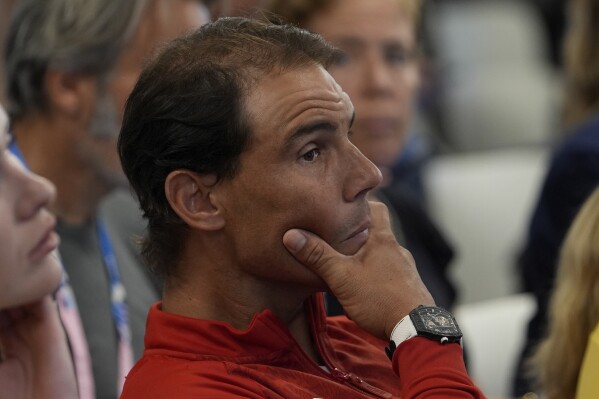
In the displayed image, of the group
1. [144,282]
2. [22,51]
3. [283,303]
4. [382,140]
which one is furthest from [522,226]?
[283,303]

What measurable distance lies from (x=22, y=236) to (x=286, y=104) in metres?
0.59

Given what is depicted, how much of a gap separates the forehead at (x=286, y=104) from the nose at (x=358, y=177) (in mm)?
60

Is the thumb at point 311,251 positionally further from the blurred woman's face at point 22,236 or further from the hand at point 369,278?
the blurred woman's face at point 22,236

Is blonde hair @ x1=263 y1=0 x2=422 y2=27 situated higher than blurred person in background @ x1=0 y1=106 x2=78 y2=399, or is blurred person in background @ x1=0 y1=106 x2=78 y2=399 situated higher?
blonde hair @ x1=263 y1=0 x2=422 y2=27

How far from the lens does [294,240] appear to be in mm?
1611

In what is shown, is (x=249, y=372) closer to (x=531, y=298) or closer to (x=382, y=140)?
(x=382, y=140)

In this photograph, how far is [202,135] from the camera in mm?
1592

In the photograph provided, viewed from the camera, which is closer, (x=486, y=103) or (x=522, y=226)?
(x=522, y=226)

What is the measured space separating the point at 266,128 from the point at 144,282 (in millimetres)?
1273

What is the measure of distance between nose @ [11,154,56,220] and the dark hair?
0.32 metres

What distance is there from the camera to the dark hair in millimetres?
1593

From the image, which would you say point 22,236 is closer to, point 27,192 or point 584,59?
point 27,192

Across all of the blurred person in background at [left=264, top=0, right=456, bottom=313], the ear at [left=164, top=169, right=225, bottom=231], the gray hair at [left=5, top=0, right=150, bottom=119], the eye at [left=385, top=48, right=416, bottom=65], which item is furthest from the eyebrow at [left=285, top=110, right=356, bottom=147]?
the eye at [left=385, top=48, right=416, bottom=65]

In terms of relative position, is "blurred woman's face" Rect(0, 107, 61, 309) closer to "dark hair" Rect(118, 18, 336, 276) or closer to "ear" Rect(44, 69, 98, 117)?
"dark hair" Rect(118, 18, 336, 276)
